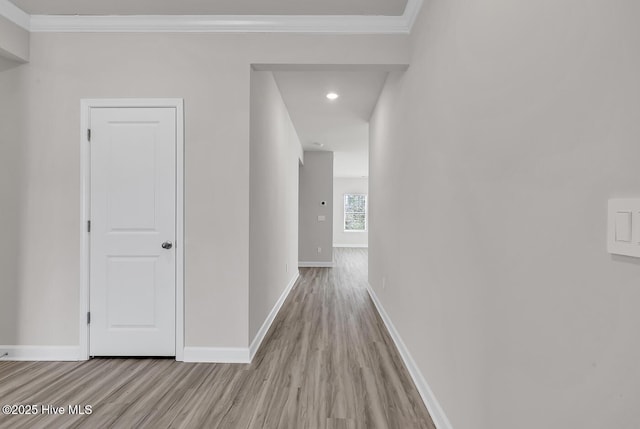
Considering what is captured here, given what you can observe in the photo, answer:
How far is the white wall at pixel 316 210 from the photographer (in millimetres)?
7363

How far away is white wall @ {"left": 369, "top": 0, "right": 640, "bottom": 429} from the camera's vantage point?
0.74 m

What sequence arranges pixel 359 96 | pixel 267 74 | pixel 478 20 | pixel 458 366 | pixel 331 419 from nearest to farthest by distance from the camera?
pixel 478 20 → pixel 458 366 → pixel 331 419 → pixel 267 74 → pixel 359 96

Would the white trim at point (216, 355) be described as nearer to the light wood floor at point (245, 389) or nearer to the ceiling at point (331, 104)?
the light wood floor at point (245, 389)

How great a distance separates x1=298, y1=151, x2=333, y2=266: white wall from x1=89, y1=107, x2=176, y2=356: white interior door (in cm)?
486

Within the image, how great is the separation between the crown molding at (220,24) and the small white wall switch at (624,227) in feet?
7.72

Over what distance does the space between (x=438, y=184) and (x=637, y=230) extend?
123 cm

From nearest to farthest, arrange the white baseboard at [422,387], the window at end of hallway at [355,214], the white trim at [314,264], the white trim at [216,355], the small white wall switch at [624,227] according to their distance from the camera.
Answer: the small white wall switch at [624,227]
the white baseboard at [422,387]
the white trim at [216,355]
the white trim at [314,264]
the window at end of hallway at [355,214]

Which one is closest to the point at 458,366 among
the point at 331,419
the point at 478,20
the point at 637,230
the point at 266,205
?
the point at 331,419

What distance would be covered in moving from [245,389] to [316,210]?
537 cm

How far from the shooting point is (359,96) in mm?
4020

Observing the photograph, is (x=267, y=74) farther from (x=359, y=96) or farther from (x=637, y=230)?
(x=637, y=230)

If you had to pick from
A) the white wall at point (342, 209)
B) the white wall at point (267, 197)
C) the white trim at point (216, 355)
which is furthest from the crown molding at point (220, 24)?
the white wall at point (342, 209)

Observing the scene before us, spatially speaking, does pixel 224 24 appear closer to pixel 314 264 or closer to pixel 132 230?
pixel 132 230

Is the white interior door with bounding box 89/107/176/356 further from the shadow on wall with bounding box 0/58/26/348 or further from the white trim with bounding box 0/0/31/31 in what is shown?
the white trim with bounding box 0/0/31/31
